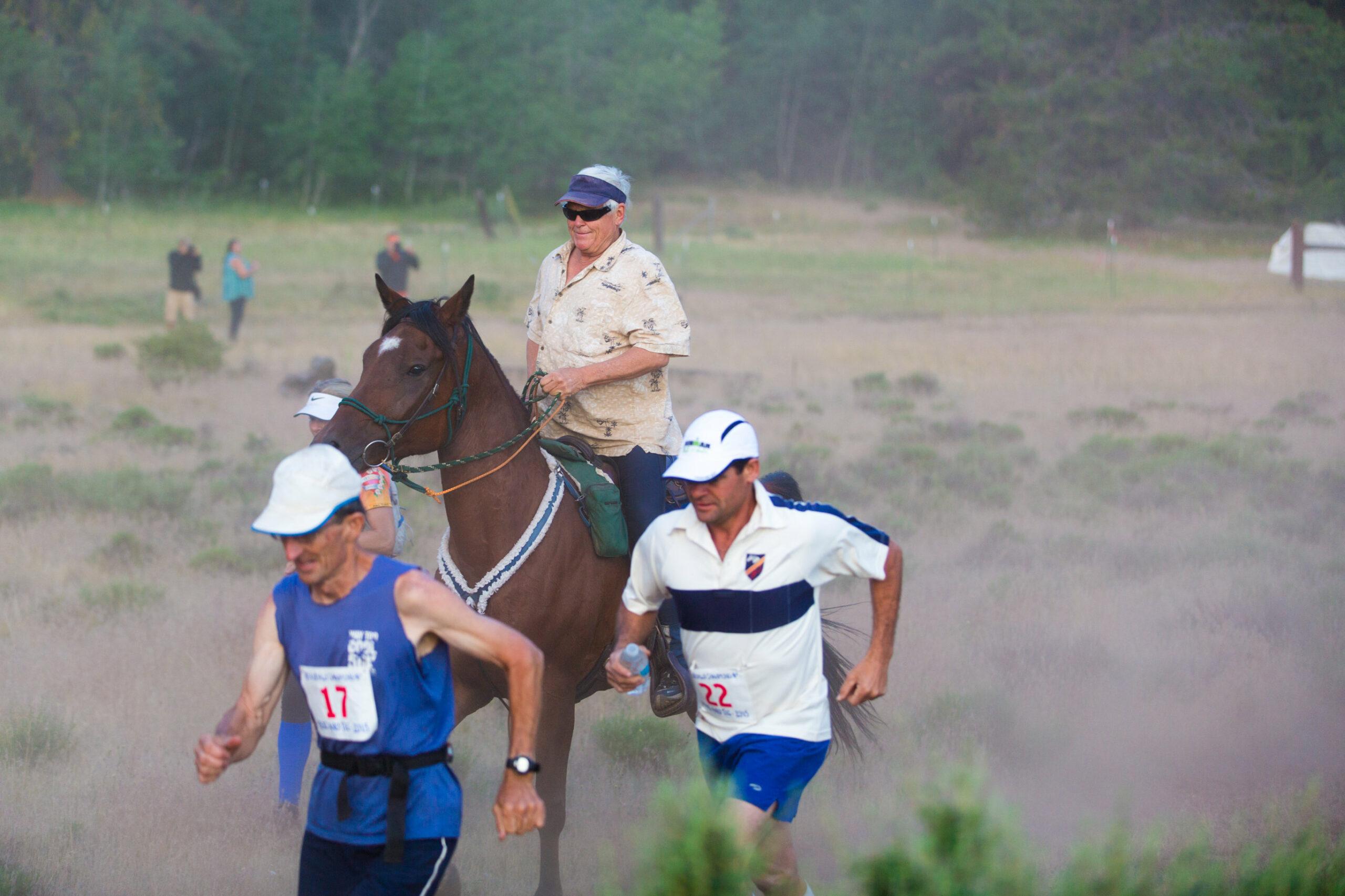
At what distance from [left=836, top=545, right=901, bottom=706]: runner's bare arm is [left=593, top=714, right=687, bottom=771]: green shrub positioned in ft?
9.74

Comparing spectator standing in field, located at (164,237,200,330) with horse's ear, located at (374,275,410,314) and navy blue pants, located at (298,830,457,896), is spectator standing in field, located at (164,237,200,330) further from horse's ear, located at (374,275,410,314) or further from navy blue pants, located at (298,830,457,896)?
navy blue pants, located at (298,830,457,896)

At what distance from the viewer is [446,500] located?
534cm

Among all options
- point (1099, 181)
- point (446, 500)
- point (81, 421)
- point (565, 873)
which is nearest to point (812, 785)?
point (565, 873)

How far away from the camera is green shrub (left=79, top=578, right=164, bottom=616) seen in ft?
31.0

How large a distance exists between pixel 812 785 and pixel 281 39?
7152 cm

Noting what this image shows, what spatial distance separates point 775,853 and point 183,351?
64.3 feet

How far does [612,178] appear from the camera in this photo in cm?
573

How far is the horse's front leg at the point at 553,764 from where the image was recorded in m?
5.40

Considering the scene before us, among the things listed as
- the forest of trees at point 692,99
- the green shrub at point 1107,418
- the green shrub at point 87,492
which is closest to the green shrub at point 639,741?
the green shrub at point 87,492

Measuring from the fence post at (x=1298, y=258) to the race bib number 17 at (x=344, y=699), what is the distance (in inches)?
1424

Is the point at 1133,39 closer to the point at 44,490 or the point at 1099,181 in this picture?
the point at 1099,181

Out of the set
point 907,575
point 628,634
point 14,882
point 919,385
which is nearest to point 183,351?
point 919,385

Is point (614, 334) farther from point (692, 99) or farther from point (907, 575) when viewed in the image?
point (692, 99)

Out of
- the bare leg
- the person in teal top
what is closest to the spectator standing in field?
the person in teal top
